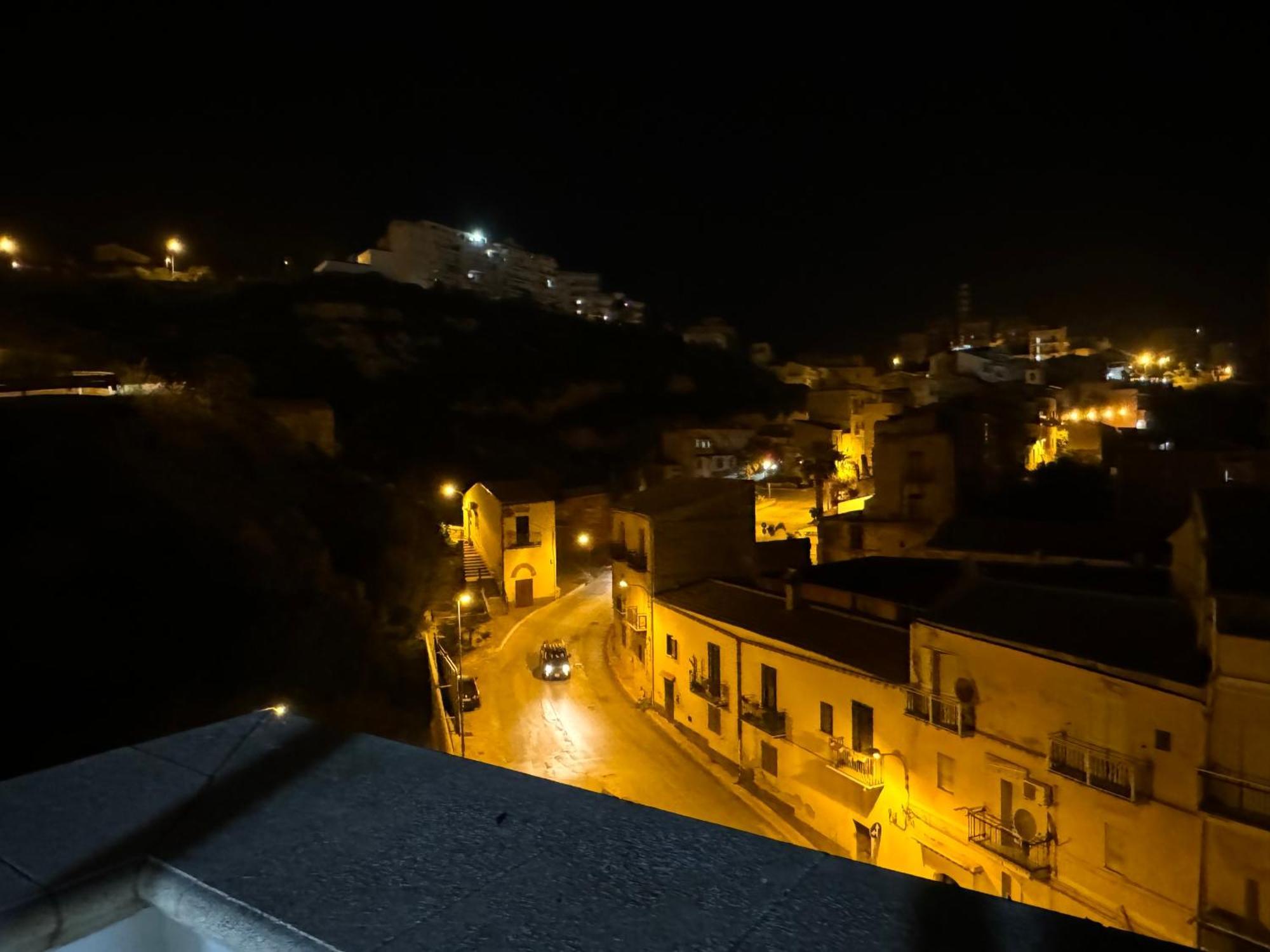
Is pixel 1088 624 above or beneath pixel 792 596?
above

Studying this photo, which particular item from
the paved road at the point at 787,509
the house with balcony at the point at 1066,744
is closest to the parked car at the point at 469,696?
the house with balcony at the point at 1066,744

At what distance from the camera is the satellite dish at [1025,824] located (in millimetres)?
13188

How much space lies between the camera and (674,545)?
992 inches

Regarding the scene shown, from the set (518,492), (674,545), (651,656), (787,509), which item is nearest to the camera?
(651,656)

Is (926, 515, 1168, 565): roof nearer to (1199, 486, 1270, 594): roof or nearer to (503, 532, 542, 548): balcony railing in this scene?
(1199, 486, 1270, 594): roof

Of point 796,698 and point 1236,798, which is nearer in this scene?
point 1236,798

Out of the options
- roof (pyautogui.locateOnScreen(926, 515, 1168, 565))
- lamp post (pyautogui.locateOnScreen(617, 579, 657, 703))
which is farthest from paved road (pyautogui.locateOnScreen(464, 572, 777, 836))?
roof (pyautogui.locateOnScreen(926, 515, 1168, 565))

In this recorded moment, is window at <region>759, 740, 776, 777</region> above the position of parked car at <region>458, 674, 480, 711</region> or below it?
below

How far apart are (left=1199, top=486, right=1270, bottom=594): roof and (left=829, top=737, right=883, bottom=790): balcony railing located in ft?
23.8

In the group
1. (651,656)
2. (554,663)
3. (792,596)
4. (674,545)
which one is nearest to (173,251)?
(554,663)

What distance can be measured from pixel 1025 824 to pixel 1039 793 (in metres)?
0.72

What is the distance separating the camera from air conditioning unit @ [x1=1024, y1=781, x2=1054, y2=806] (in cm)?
1283

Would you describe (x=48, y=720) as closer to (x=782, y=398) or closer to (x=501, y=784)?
(x=501, y=784)

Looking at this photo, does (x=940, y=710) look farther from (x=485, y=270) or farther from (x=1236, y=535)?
(x=485, y=270)
